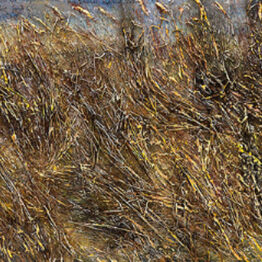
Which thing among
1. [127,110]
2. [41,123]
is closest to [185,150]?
[127,110]

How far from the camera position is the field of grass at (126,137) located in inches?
56.8

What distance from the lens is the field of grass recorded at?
1.44 metres

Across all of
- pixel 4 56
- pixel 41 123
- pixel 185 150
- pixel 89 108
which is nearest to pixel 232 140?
pixel 185 150

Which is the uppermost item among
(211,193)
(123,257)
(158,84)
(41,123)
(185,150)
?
(158,84)

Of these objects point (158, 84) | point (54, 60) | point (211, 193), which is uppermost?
point (54, 60)

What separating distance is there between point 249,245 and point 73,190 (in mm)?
799

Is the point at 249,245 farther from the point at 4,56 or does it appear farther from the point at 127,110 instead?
the point at 4,56

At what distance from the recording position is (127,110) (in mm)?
1492

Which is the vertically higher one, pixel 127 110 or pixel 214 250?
pixel 127 110

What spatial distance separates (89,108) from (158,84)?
0.33 m

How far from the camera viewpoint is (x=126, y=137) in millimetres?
1479

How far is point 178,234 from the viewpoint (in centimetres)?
143

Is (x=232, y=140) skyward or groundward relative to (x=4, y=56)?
groundward

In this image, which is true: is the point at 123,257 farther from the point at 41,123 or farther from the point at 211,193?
the point at 41,123
